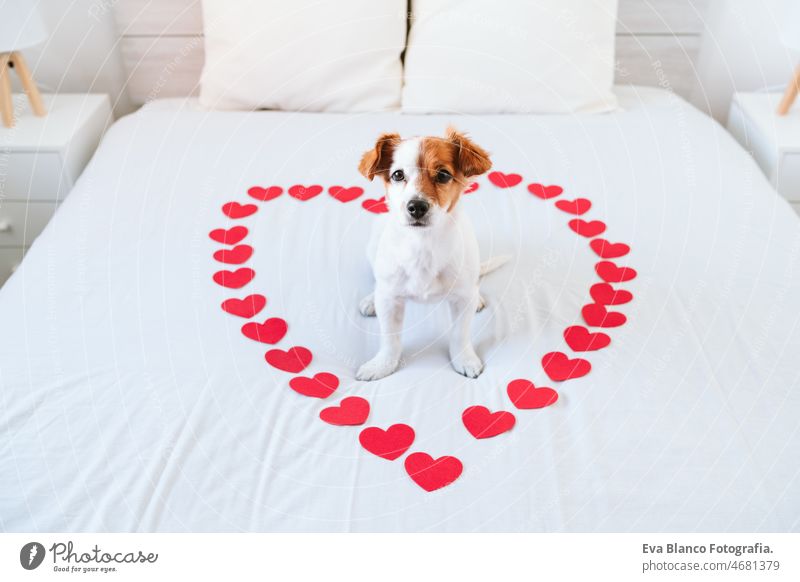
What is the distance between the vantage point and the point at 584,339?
196 centimetres

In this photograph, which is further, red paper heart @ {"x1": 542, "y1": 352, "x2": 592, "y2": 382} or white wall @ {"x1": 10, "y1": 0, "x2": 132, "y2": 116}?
white wall @ {"x1": 10, "y1": 0, "x2": 132, "y2": 116}

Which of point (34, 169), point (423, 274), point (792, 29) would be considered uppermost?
point (792, 29)

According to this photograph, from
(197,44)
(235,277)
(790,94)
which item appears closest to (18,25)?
(197,44)

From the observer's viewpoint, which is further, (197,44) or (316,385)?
(197,44)

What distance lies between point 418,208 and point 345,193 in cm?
115

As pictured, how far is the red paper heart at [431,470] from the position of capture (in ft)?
5.01

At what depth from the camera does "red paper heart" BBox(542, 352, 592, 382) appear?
1.82m

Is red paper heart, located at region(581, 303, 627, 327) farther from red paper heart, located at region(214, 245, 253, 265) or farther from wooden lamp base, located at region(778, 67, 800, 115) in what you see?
wooden lamp base, located at region(778, 67, 800, 115)

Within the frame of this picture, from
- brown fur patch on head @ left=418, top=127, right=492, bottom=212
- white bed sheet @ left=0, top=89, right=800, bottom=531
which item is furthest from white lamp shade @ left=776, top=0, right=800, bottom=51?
brown fur patch on head @ left=418, top=127, right=492, bottom=212

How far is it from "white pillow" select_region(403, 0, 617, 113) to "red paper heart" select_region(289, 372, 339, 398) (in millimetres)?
1735

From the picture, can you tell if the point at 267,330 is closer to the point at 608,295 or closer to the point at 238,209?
the point at 238,209

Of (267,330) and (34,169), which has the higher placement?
(267,330)

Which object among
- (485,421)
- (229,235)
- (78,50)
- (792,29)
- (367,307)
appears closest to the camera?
(485,421)

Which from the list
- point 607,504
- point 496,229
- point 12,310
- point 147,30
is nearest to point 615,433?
point 607,504
